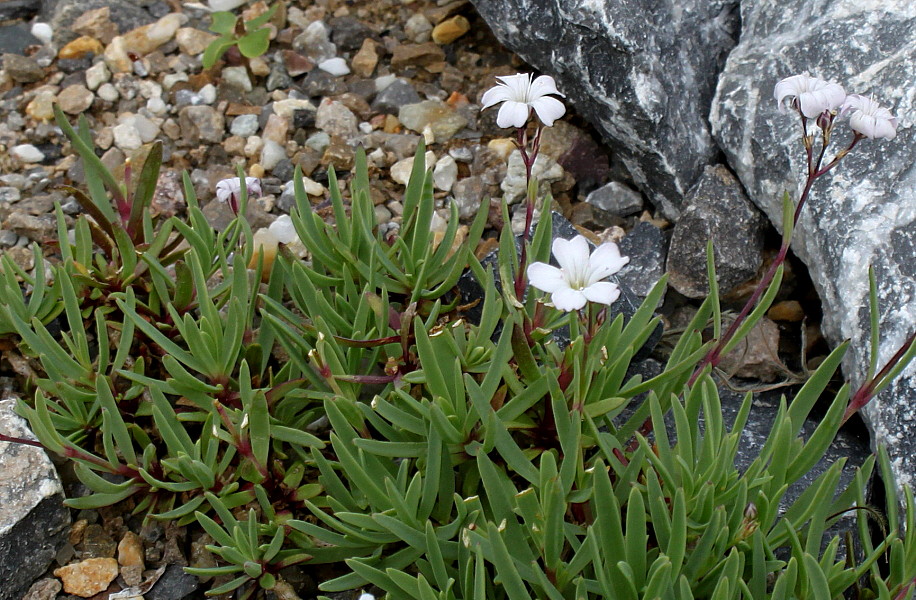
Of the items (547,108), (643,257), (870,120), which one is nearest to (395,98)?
(643,257)

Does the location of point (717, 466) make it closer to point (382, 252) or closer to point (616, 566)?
point (616, 566)

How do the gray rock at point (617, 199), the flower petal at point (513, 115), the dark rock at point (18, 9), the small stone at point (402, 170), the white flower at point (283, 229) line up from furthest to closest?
the dark rock at point (18, 9)
the small stone at point (402, 170)
the gray rock at point (617, 199)
the white flower at point (283, 229)
the flower petal at point (513, 115)

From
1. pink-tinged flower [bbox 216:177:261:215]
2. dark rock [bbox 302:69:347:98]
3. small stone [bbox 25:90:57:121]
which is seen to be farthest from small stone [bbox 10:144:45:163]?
pink-tinged flower [bbox 216:177:261:215]

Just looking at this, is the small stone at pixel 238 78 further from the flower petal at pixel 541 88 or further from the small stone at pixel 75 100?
the flower petal at pixel 541 88

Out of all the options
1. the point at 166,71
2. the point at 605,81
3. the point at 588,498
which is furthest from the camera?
the point at 166,71

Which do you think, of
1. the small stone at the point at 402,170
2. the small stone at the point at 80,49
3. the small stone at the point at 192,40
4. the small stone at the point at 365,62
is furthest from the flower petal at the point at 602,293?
the small stone at the point at 80,49

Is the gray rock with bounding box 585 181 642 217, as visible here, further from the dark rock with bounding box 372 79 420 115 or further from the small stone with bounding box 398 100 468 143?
the dark rock with bounding box 372 79 420 115

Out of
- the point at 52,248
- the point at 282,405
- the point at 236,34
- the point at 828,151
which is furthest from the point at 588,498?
the point at 236,34
